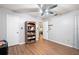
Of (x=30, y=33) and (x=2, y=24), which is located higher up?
(x=2, y=24)

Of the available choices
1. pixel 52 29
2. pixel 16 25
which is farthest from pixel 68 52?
pixel 16 25

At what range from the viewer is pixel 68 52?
1890 mm

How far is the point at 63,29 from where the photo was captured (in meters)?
1.97

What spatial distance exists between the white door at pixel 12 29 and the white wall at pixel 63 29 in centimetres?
70

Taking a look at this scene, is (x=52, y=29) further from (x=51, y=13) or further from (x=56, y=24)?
(x=51, y=13)

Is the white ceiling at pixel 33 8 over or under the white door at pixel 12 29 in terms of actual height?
over

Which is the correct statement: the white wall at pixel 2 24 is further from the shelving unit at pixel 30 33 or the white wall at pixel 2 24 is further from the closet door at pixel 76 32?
the closet door at pixel 76 32

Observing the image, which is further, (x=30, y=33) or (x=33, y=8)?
(x=30, y=33)

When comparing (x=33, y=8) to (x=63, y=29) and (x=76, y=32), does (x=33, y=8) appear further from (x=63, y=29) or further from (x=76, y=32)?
(x=76, y=32)

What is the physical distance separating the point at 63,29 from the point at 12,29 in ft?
3.34

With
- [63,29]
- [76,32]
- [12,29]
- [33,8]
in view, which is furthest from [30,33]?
[76,32]

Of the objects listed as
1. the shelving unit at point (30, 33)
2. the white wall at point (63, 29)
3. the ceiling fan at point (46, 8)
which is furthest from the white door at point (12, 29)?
the white wall at point (63, 29)

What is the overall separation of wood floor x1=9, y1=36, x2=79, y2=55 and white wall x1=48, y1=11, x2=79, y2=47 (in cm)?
12

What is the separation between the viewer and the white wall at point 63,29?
6.19 ft
